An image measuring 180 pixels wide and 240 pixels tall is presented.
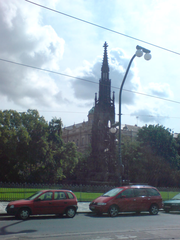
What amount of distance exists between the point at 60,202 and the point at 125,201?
384 centimetres

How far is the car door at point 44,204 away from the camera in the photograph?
44.5 feet

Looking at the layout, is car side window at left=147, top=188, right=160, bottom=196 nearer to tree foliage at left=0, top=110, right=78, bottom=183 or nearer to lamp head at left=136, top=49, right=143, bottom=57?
lamp head at left=136, top=49, right=143, bottom=57

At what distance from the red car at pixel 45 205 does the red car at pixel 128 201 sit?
166 centimetres

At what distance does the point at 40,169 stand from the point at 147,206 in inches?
1181

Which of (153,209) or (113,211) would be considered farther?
(153,209)

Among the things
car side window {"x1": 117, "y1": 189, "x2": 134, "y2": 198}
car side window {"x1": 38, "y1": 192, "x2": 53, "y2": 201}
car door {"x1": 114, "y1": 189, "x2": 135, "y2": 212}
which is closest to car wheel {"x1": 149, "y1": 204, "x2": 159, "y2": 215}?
car door {"x1": 114, "y1": 189, "x2": 135, "y2": 212}

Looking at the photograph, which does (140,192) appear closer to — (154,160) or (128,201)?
(128,201)

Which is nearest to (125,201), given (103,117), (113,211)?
(113,211)

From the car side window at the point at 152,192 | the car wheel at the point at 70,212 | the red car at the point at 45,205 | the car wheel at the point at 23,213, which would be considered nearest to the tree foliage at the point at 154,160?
the car side window at the point at 152,192

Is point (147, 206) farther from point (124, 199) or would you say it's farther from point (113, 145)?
point (113, 145)

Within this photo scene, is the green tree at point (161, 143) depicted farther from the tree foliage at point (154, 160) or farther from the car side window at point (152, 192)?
the car side window at point (152, 192)

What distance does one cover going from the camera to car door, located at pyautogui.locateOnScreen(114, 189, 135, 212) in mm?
15516

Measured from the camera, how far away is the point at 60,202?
14227 mm

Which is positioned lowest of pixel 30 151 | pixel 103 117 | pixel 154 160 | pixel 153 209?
pixel 153 209
